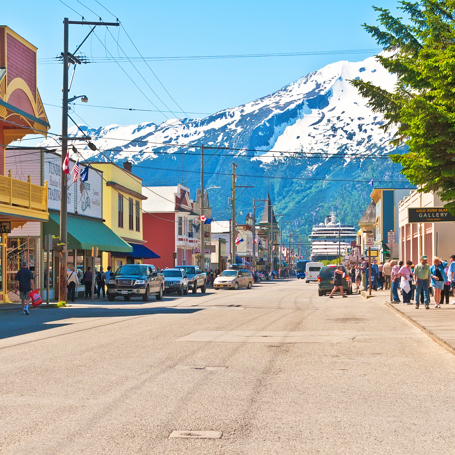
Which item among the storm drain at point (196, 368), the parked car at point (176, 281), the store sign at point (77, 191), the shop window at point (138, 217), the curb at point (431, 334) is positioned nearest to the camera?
the storm drain at point (196, 368)

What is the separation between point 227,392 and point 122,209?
1737 inches

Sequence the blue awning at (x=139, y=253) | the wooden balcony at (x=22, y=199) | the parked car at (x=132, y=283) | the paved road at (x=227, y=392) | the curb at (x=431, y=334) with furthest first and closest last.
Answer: the blue awning at (x=139, y=253), the parked car at (x=132, y=283), the wooden balcony at (x=22, y=199), the curb at (x=431, y=334), the paved road at (x=227, y=392)

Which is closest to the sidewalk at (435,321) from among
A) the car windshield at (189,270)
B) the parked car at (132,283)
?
the parked car at (132,283)

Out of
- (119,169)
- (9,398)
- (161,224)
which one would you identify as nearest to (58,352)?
(9,398)

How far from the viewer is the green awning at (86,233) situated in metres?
36.2

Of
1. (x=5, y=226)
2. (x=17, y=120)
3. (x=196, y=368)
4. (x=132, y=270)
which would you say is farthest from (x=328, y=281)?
(x=196, y=368)

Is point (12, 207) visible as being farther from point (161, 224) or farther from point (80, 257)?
point (161, 224)

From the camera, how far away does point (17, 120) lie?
32.1m

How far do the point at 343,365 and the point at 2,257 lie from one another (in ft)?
75.0

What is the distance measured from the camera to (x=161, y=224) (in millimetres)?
73562

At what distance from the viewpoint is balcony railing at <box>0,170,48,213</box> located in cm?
2806

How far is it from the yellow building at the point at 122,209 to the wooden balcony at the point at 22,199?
1651 centimetres

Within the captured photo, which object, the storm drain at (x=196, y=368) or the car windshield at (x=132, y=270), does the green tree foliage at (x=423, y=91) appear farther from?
the car windshield at (x=132, y=270)

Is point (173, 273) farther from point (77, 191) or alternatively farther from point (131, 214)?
point (131, 214)
